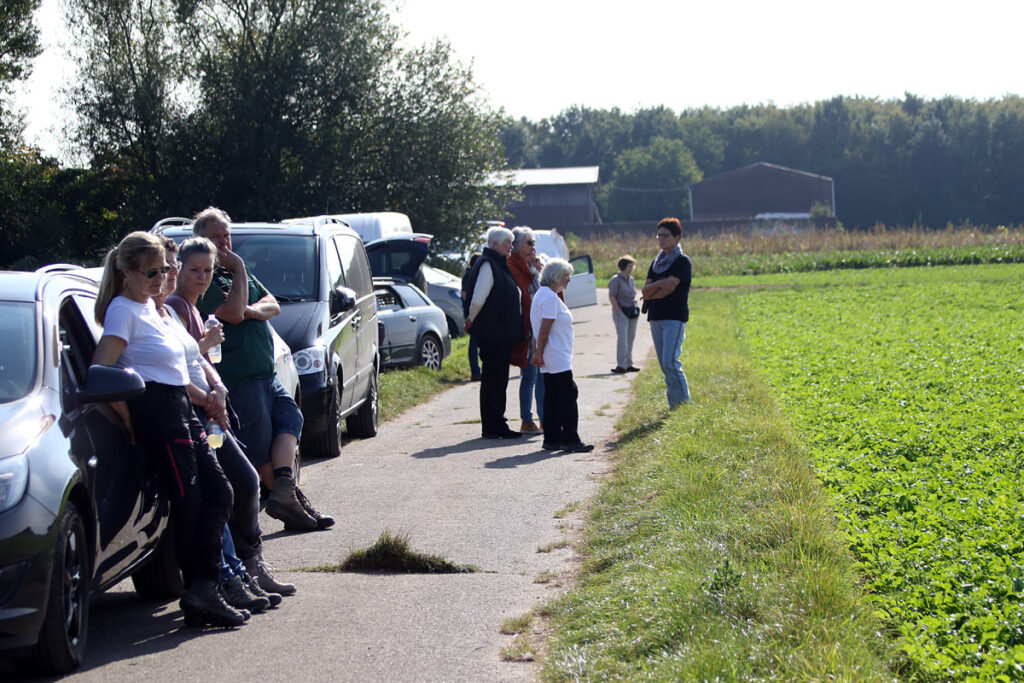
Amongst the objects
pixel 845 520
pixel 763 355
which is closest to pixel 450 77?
pixel 763 355

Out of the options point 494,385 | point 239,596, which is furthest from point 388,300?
point 239,596

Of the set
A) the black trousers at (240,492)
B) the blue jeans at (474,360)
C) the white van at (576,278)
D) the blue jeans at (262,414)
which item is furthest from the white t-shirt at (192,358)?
the white van at (576,278)

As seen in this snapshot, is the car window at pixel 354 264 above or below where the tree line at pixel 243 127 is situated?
below

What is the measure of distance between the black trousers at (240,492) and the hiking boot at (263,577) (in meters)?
0.03

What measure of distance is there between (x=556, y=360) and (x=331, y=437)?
2.13 meters

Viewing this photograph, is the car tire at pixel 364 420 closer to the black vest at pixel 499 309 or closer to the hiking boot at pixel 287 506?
the black vest at pixel 499 309

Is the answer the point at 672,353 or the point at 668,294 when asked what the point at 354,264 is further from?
the point at 672,353

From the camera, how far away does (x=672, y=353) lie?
447 inches

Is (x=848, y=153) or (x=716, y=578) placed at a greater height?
(x=848, y=153)

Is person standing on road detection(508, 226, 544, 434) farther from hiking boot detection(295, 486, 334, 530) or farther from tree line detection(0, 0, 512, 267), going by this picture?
tree line detection(0, 0, 512, 267)

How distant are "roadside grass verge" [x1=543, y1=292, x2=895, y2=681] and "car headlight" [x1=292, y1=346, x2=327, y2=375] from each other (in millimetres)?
2663

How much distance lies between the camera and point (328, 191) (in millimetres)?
31219

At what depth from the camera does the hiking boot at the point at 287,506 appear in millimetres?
6906

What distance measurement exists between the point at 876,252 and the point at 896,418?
162 feet
